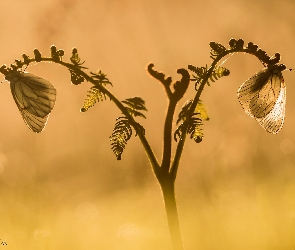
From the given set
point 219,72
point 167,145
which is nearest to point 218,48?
point 219,72

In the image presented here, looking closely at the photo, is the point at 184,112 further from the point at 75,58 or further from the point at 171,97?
the point at 75,58

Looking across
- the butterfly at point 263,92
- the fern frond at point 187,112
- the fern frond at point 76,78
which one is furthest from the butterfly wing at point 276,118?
the fern frond at point 76,78

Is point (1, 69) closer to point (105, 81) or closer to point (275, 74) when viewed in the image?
point (105, 81)

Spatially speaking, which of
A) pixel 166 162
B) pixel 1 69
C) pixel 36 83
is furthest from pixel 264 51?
pixel 1 69

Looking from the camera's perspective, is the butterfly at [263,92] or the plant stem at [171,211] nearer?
the plant stem at [171,211]

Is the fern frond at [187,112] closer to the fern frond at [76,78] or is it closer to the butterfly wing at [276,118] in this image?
the butterfly wing at [276,118]

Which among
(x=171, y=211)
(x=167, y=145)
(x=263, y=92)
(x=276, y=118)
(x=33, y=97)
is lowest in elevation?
(x=171, y=211)

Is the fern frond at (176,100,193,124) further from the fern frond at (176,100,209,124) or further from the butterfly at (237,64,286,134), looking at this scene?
the butterfly at (237,64,286,134)
